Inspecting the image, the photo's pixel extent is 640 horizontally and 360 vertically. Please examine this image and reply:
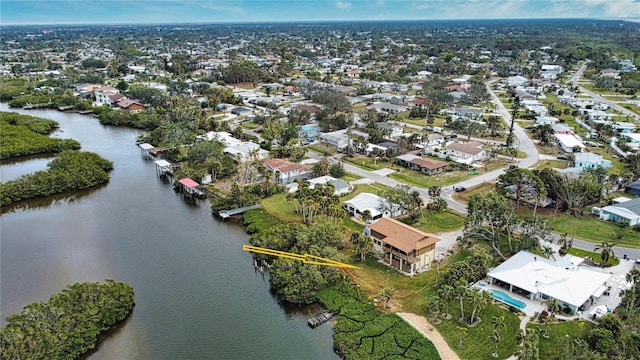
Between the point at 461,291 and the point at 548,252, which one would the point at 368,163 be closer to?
the point at 548,252

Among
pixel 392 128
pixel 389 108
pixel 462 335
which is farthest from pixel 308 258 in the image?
pixel 389 108

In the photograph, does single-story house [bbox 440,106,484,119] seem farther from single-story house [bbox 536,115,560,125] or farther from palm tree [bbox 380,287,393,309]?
palm tree [bbox 380,287,393,309]

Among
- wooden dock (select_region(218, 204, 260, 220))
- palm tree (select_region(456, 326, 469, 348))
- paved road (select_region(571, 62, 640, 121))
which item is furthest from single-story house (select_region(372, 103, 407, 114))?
palm tree (select_region(456, 326, 469, 348))

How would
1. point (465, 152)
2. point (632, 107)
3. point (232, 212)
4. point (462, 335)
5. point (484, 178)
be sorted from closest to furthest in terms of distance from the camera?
point (462, 335) < point (232, 212) < point (484, 178) < point (465, 152) < point (632, 107)

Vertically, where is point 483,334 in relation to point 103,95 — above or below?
below

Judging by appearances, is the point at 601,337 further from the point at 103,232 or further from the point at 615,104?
the point at 615,104

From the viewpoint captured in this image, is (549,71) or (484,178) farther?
(549,71)
